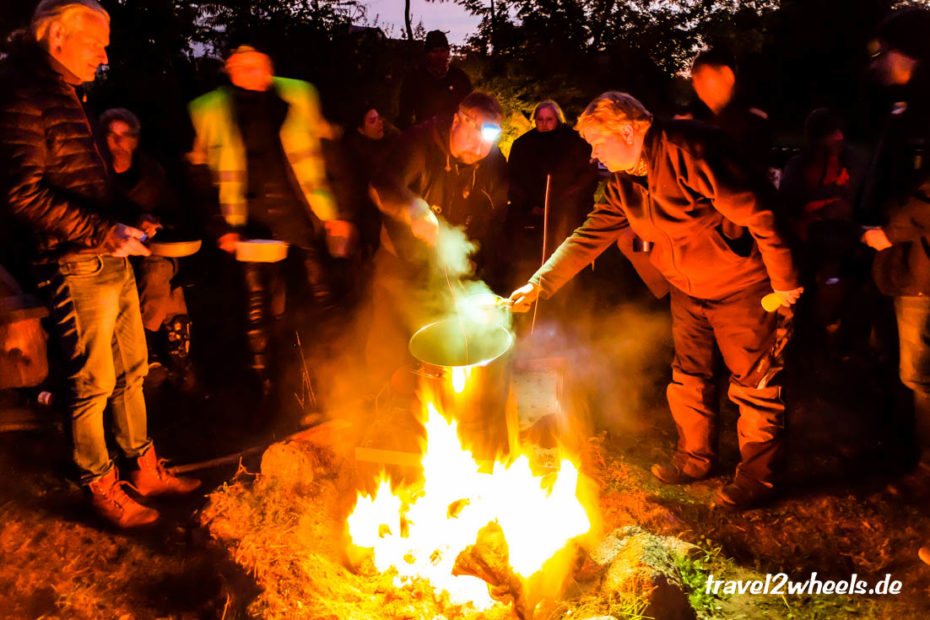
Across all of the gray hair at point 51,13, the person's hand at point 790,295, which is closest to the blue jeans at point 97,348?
the gray hair at point 51,13

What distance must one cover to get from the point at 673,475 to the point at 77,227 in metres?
3.80

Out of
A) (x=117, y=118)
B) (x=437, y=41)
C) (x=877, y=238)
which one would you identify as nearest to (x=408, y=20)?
(x=437, y=41)

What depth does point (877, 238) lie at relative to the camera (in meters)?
3.53

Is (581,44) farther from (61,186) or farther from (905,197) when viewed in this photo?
(61,186)

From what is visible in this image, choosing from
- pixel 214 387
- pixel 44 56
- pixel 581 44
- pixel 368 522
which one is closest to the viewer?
pixel 44 56

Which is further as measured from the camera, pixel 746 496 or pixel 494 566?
pixel 746 496

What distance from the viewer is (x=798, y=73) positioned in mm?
20047

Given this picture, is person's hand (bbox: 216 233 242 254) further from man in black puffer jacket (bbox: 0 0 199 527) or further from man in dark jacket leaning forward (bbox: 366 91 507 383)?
man in dark jacket leaning forward (bbox: 366 91 507 383)

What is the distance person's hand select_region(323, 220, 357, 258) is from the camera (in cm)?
476

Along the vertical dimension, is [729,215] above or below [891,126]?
below

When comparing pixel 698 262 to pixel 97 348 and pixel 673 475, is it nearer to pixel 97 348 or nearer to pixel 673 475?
pixel 673 475

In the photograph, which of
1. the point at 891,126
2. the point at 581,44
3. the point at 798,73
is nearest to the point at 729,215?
the point at 891,126

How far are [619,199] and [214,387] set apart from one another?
3893 millimetres

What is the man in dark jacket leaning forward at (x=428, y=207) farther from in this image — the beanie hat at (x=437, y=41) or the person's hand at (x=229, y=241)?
the beanie hat at (x=437, y=41)
